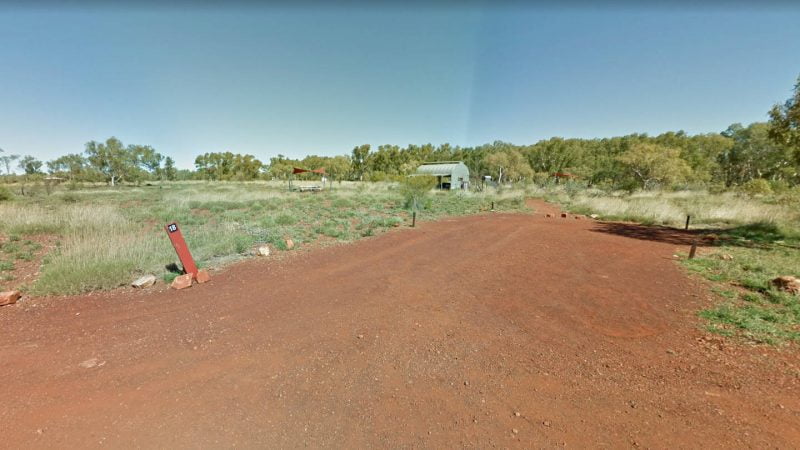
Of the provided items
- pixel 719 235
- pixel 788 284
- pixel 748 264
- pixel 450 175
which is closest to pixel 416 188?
pixel 719 235

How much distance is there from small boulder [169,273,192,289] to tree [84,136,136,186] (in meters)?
68.0

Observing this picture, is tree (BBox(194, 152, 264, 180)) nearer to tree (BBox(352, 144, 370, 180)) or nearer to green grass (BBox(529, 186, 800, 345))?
tree (BBox(352, 144, 370, 180))

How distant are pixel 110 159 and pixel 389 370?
76135 millimetres

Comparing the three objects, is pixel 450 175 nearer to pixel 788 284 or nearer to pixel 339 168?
pixel 339 168

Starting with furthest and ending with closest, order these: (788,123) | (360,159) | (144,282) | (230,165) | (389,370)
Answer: (230,165), (360,159), (788,123), (144,282), (389,370)

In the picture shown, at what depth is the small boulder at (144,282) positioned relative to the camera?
5.30m

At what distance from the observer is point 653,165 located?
2559 centimetres

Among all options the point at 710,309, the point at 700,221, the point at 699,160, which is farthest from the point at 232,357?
the point at 699,160

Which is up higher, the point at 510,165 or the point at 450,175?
the point at 510,165

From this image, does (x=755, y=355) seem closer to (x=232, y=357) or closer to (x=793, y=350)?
(x=793, y=350)

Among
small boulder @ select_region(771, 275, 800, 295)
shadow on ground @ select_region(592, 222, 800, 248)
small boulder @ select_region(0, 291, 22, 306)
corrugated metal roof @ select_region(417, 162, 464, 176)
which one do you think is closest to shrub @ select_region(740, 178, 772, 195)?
shadow on ground @ select_region(592, 222, 800, 248)

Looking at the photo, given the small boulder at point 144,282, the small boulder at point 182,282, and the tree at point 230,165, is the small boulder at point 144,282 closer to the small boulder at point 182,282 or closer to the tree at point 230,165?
the small boulder at point 182,282

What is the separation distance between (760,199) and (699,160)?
3323 cm

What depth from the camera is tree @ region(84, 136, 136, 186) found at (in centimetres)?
5250
